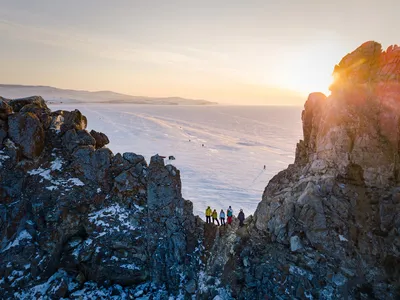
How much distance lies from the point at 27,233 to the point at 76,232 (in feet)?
8.91

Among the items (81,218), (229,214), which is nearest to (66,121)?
(81,218)

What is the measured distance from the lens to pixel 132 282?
15773 mm

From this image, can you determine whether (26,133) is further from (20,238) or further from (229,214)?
(229,214)

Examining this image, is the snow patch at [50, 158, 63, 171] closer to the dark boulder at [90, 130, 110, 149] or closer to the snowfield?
the dark boulder at [90, 130, 110, 149]

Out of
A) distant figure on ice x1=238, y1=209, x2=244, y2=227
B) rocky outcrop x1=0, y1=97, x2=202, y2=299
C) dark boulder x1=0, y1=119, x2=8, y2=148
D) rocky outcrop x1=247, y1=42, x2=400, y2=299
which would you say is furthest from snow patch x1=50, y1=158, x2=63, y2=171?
rocky outcrop x1=247, y1=42, x2=400, y2=299

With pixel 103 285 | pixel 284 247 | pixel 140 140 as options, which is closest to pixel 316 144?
pixel 284 247

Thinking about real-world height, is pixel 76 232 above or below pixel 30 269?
above

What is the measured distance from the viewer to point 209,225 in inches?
741

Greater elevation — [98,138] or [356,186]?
[98,138]

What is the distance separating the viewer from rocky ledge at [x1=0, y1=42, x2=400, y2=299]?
13.9 meters

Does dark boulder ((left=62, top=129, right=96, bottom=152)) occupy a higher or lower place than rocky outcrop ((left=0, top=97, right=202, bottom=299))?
higher

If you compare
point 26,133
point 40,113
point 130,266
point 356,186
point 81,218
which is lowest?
point 130,266

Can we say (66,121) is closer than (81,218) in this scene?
No

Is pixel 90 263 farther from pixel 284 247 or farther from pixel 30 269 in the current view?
pixel 284 247
